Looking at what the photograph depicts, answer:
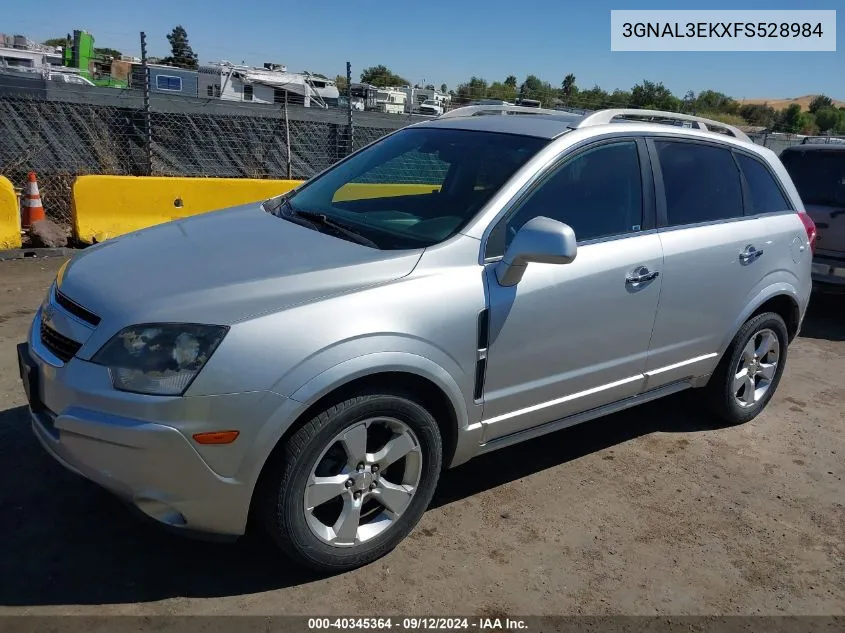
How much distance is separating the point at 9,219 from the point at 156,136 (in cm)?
550

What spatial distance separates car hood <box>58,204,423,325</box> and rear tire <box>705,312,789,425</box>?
2428mm

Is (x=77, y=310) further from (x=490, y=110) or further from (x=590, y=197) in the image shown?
(x=490, y=110)

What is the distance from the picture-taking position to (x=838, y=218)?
23.6 ft

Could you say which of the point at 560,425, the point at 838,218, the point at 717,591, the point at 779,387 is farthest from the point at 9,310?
the point at 838,218

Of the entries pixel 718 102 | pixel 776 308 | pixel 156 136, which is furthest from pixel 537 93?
pixel 718 102

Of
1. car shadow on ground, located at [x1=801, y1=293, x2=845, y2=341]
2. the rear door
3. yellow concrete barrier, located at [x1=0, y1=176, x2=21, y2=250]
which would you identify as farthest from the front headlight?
car shadow on ground, located at [x1=801, y1=293, x2=845, y2=341]

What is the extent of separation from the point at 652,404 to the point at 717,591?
2062mm

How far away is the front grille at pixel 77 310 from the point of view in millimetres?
2678

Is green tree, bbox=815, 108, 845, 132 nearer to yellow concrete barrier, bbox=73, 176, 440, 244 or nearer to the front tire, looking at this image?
yellow concrete barrier, bbox=73, 176, 440, 244

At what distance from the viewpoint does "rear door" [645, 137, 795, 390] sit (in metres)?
3.88

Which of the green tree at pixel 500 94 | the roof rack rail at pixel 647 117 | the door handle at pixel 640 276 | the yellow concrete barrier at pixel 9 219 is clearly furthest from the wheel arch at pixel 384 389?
the green tree at pixel 500 94

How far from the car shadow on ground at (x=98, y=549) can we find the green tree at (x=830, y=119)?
41.3m

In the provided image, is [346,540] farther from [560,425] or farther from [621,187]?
[621,187]

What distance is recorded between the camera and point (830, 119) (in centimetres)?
3944
